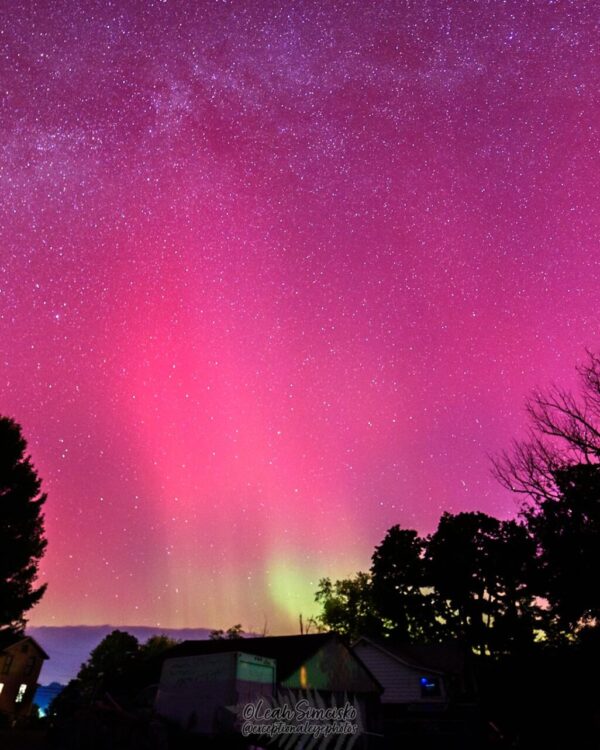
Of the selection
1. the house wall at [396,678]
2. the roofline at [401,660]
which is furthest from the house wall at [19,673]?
the house wall at [396,678]

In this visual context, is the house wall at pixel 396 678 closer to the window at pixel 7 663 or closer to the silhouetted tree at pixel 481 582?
the silhouetted tree at pixel 481 582

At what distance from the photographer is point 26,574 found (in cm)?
3195

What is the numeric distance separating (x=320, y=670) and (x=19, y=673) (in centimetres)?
4422

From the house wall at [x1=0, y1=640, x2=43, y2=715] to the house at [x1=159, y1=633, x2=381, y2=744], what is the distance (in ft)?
105

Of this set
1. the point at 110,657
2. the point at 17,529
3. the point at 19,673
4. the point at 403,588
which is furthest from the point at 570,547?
the point at 110,657

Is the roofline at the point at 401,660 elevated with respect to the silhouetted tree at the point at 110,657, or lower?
lower

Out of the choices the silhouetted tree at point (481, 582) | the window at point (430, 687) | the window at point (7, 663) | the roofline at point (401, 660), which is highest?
the silhouetted tree at point (481, 582)

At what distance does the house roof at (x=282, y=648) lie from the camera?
2456cm

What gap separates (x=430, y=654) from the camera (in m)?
43.2

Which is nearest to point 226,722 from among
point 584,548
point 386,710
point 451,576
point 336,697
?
point 336,697

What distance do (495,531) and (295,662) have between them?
4310 cm

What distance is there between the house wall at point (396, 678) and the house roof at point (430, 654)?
48 centimetres

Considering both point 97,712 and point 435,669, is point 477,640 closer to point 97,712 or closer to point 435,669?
point 435,669

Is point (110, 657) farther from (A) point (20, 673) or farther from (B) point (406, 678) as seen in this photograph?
(B) point (406, 678)
